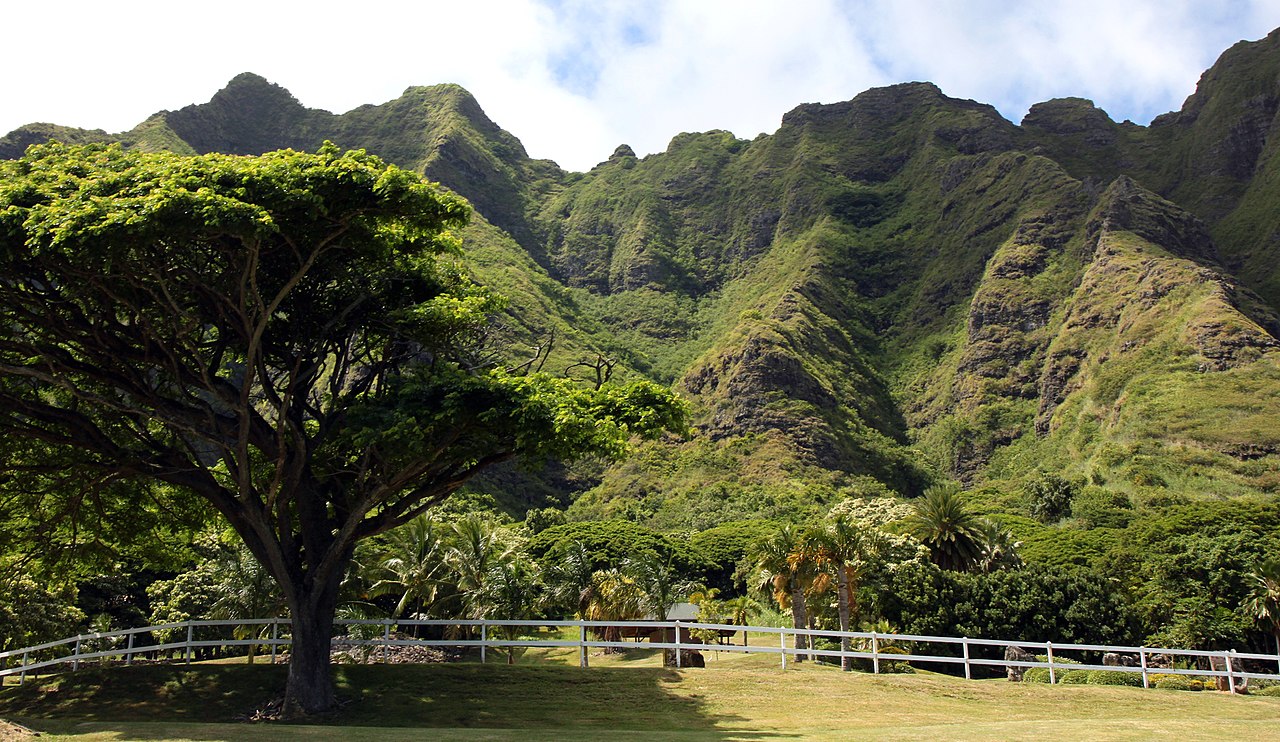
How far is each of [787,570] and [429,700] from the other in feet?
47.9

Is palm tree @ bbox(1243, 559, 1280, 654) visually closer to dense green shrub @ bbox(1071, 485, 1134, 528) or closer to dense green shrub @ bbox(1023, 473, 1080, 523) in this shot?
dense green shrub @ bbox(1071, 485, 1134, 528)

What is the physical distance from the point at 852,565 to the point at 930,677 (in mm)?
8293

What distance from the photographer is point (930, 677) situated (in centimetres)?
2530

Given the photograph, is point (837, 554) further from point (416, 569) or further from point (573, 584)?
point (416, 569)

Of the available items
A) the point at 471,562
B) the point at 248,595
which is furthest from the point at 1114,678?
the point at 248,595

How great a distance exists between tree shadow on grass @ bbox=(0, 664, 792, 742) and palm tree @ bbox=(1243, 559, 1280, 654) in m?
28.4

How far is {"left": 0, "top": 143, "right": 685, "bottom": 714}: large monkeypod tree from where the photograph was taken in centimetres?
1833

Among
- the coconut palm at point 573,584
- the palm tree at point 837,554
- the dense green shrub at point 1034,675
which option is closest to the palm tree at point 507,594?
the coconut palm at point 573,584

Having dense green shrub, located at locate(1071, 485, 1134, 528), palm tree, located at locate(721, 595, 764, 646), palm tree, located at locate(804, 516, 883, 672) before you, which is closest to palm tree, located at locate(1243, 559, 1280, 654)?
palm tree, located at locate(804, 516, 883, 672)

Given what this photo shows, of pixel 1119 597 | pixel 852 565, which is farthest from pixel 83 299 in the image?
pixel 1119 597

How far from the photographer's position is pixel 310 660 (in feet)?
69.3

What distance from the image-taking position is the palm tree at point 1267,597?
40250 mm

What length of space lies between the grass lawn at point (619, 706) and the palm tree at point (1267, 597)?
60.3 ft

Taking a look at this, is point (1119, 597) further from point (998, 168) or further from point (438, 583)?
point (998, 168)
